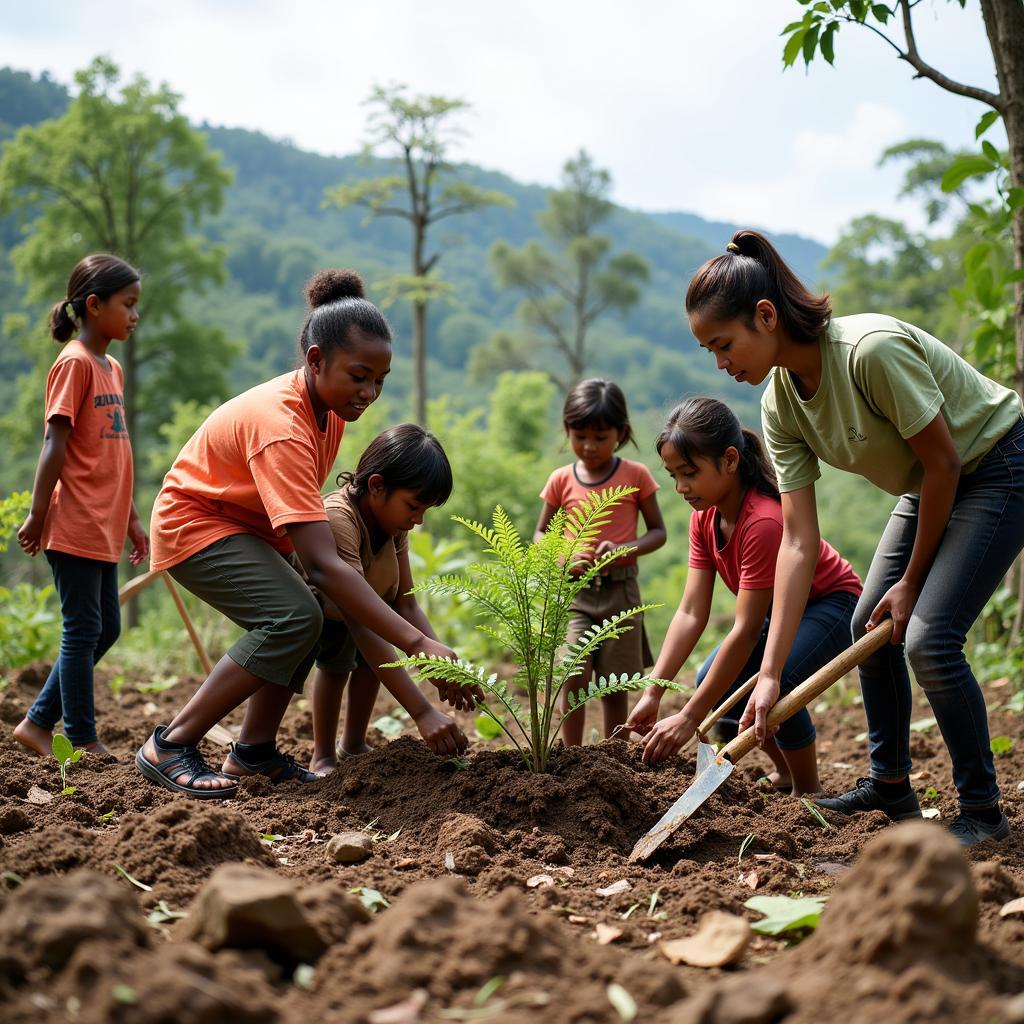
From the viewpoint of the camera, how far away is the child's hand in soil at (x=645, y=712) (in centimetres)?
343

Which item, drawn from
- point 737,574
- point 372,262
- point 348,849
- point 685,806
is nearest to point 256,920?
point 348,849

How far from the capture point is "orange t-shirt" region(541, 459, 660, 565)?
449cm

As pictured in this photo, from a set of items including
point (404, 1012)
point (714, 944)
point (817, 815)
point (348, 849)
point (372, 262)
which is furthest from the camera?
point (372, 262)

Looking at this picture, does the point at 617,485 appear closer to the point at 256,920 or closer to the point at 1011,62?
the point at 1011,62

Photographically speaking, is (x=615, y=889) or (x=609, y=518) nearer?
(x=615, y=889)

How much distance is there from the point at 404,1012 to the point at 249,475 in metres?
2.22

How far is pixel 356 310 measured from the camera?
337cm

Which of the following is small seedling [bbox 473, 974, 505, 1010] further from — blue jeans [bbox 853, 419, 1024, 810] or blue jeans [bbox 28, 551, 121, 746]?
blue jeans [bbox 28, 551, 121, 746]

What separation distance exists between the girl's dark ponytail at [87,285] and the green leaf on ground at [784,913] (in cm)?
339

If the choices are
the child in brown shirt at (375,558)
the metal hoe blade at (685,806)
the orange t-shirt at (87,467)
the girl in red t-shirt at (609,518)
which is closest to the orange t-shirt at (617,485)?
the girl in red t-shirt at (609,518)

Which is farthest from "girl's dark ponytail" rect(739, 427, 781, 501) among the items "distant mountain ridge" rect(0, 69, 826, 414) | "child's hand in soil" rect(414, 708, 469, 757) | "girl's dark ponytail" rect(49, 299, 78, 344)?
"distant mountain ridge" rect(0, 69, 826, 414)

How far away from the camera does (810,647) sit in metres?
3.49

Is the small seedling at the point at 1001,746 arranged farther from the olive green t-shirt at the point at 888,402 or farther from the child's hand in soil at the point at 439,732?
the child's hand in soil at the point at 439,732

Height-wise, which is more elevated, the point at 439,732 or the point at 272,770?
the point at 439,732
